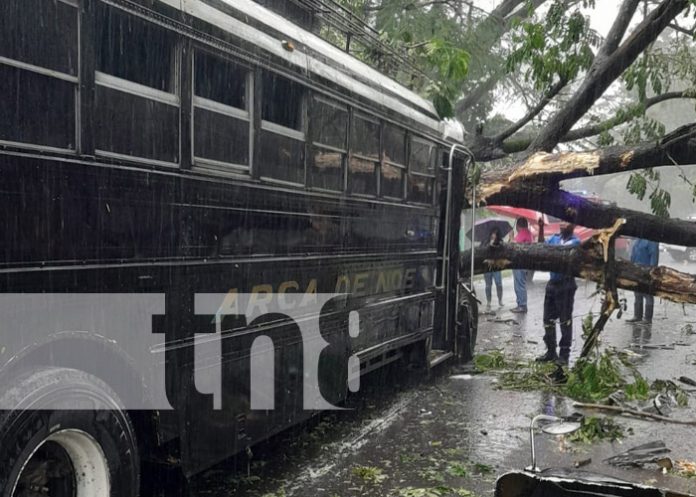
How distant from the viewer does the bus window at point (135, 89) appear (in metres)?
3.55

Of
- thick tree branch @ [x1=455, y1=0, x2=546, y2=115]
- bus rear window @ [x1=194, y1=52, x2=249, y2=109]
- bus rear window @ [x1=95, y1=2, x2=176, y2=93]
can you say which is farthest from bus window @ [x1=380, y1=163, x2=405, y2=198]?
thick tree branch @ [x1=455, y1=0, x2=546, y2=115]

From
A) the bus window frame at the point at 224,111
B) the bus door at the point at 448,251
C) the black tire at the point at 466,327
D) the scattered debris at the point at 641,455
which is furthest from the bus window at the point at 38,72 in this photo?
the black tire at the point at 466,327

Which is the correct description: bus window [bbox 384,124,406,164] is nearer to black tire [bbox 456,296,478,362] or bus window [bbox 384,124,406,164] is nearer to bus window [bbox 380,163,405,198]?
bus window [bbox 380,163,405,198]

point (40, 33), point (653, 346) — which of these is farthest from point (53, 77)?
point (653, 346)

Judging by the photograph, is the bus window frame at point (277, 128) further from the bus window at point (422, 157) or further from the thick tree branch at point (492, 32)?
Result: the thick tree branch at point (492, 32)

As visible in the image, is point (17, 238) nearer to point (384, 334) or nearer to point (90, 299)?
point (90, 299)

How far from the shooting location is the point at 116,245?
3.57 m

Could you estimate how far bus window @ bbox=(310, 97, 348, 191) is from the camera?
18.0 ft

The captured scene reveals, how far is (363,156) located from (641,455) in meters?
3.33

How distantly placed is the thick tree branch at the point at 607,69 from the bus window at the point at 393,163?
12.3 ft

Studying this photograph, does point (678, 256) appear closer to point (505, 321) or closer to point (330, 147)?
point (505, 321)

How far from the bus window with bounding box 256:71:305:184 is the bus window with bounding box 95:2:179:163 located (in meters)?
0.88

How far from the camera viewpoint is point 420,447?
6.28 meters

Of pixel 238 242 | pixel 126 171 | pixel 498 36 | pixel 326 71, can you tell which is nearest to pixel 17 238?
pixel 126 171
